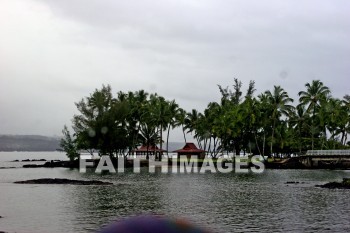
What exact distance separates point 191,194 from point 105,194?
26.7 ft

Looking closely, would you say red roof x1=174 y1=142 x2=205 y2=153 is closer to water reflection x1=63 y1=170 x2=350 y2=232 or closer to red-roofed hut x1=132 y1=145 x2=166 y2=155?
red-roofed hut x1=132 y1=145 x2=166 y2=155

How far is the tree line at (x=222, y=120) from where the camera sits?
97.0 metres

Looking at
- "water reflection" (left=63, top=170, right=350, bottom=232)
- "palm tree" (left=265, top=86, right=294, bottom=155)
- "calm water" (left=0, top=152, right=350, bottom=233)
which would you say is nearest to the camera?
"calm water" (left=0, top=152, right=350, bottom=233)

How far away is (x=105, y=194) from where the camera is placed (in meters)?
43.1

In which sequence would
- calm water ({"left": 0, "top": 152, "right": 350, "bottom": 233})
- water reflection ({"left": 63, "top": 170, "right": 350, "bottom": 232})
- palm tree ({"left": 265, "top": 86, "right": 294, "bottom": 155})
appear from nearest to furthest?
calm water ({"left": 0, "top": 152, "right": 350, "bottom": 233}) → water reflection ({"left": 63, "top": 170, "right": 350, "bottom": 232}) → palm tree ({"left": 265, "top": 86, "right": 294, "bottom": 155})

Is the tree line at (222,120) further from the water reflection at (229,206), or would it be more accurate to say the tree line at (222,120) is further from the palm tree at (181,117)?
the water reflection at (229,206)

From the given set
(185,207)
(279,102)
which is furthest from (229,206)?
(279,102)

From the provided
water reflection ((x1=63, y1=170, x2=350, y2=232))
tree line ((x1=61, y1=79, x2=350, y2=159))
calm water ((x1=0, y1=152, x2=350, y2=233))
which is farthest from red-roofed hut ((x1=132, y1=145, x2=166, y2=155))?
water reflection ((x1=63, y1=170, x2=350, y2=232))

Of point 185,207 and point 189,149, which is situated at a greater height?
point 189,149

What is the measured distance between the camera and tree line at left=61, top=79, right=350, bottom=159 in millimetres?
97000

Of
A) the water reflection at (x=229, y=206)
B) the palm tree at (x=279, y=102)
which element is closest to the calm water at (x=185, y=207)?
the water reflection at (x=229, y=206)

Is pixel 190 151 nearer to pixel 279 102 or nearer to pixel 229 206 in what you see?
pixel 279 102

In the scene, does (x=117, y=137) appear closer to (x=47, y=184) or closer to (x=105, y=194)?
(x=47, y=184)

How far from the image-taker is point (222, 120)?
339ft
